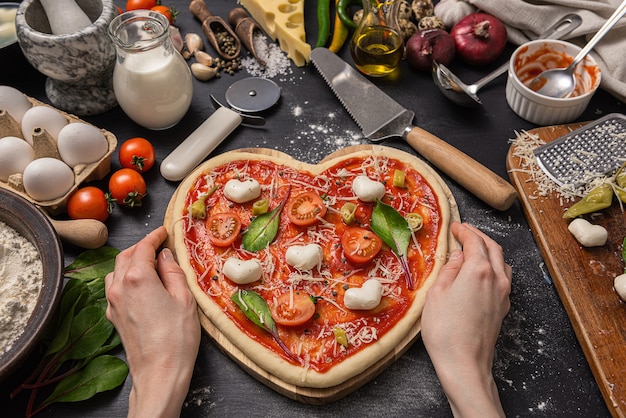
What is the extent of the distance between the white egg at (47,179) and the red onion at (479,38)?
6.78 ft

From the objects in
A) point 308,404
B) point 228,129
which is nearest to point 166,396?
point 308,404

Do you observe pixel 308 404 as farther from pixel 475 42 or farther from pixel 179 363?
pixel 475 42

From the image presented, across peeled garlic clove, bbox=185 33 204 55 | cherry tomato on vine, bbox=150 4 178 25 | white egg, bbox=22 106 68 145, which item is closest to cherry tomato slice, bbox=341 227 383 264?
white egg, bbox=22 106 68 145

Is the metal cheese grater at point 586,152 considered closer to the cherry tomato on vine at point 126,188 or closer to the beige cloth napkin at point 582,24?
the beige cloth napkin at point 582,24

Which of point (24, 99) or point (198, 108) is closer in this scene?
point (24, 99)

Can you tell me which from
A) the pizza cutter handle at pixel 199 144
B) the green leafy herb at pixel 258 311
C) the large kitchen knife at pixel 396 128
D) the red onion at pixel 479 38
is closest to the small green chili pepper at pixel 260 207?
the green leafy herb at pixel 258 311

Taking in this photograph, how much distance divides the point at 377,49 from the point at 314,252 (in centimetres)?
137

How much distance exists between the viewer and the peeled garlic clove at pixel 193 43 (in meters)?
3.26

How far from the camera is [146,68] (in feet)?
8.83

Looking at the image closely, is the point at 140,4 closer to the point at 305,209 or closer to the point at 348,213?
the point at 305,209

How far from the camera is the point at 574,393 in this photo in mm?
2146

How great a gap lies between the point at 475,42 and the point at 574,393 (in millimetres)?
1826

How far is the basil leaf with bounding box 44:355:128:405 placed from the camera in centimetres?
209

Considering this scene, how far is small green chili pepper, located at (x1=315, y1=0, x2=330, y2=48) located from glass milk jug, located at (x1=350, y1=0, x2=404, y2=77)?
193mm
